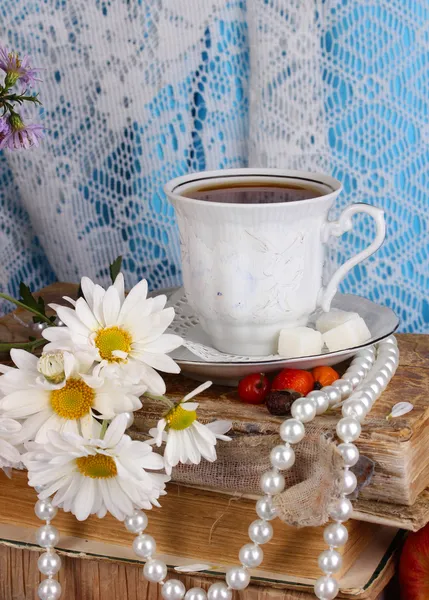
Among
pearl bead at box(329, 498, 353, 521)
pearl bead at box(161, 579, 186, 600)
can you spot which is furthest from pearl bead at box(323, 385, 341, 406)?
pearl bead at box(161, 579, 186, 600)

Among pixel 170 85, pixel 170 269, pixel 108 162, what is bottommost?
pixel 170 269

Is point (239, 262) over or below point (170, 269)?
over

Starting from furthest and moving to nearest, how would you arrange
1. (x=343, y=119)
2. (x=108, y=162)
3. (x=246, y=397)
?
1. (x=108, y=162)
2. (x=343, y=119)
3. (x=246, y=397)

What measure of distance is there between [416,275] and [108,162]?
0.46m

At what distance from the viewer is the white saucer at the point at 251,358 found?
0.75 metres

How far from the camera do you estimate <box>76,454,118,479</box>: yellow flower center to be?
64 centimetres

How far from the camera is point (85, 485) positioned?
25.8 inches

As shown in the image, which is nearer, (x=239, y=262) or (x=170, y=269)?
(x=239, y=262)

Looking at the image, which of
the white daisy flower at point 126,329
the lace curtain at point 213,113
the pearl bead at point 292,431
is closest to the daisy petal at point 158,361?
the white daisy flower at point 126,329

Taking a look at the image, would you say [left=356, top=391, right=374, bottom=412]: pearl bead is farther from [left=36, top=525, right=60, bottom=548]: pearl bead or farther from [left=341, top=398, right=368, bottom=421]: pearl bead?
[left=36, top=525, right=60, bottom=548]: pearl bead

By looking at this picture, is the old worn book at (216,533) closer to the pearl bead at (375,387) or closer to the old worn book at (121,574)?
the old worn book at (121,574)

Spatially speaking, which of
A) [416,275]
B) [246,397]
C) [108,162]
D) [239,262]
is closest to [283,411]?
[246,397]

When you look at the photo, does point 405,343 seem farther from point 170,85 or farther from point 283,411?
point 170,85

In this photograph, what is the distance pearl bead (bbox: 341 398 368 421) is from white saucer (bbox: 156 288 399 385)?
0.07m
